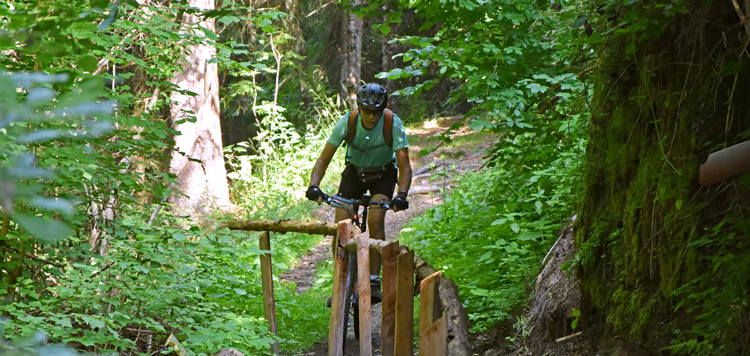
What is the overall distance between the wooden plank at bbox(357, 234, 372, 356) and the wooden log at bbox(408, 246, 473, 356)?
1.35m

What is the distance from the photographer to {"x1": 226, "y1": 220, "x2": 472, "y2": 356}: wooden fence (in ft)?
8.39

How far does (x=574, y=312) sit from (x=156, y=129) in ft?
9.33

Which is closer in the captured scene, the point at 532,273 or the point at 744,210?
the point at 744,210

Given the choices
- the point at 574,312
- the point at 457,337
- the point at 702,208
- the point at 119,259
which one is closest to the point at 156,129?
the point at 119,259

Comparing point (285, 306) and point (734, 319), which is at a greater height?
point (734, 319)

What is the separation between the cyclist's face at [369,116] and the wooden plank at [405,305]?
2.27 meters

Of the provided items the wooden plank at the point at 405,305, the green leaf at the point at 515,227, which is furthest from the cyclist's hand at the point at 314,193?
the wooden plank at the point at 405,305

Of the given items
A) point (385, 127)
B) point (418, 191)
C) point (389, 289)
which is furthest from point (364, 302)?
point (418, 191)

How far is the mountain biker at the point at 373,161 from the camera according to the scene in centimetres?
534

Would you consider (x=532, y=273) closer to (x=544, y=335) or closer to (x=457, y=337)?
(x=544, y=335)

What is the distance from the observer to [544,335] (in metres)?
3.91

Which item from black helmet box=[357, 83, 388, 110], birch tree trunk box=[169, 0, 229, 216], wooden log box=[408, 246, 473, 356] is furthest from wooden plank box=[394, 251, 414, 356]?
birch tree trunk box=[169, 0, 229, 216]

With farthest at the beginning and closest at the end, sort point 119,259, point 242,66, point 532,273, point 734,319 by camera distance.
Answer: point 532,273
point 242,66
point 119,259
point 734,319

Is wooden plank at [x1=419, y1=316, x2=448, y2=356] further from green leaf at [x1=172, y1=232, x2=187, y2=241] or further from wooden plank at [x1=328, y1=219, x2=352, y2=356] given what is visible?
wooden plank at [x1=328, y1=219, x2=352, y2=356]
